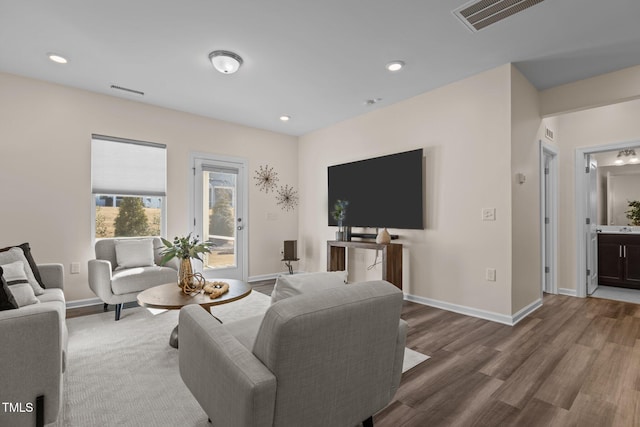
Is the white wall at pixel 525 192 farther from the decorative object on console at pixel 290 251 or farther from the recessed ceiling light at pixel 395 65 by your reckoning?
the decorative object on console at pixel 290 251

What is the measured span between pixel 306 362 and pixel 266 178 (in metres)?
4.62

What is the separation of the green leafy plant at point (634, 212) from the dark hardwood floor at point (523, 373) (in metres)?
2.69

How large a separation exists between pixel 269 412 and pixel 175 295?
181 centimetres

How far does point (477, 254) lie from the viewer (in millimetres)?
3365

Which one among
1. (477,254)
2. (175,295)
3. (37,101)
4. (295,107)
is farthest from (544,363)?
(37,101)

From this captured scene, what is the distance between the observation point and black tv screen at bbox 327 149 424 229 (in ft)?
12.7

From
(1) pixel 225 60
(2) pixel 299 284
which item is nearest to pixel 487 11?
(1) pixel 225 60

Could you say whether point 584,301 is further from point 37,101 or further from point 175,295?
point 37,101

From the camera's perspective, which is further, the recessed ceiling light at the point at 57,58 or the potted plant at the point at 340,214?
the potted plant at the point at 340,214

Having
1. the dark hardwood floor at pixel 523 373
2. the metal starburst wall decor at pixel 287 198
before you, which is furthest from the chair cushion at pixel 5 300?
the metal starburst wall decor at pixel 287 198

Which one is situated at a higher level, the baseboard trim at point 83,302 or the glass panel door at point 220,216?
the glass panel door at point 220,216

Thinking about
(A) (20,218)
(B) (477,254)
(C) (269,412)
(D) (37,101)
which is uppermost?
(D) (37,101)

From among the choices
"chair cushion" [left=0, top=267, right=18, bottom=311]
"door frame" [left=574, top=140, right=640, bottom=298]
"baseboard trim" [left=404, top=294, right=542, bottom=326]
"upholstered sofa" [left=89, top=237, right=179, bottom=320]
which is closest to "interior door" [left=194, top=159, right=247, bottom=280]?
"upholstered sofa" [left=89, top=237, right=179, bottom=320]

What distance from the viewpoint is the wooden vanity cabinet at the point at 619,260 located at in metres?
4.59
